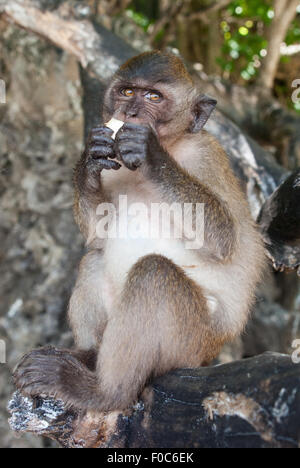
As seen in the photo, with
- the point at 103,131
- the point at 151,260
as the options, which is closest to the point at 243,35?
the point at 103,131

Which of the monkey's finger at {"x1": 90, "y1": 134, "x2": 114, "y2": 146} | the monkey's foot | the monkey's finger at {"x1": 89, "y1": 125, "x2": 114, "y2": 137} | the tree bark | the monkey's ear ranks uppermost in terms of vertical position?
the tree bark

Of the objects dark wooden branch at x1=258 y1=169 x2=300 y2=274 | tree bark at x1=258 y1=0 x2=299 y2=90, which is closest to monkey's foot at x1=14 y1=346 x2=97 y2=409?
dark wooden branch at x1=258 y1=169 x2=300 y2=274

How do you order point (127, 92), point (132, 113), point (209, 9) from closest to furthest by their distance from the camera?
point (132, 113)
point (127, 92)
point (209, 9)

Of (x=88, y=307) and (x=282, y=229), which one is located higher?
(x=282, y=229)

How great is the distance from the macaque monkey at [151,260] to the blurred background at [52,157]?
6.53 ft

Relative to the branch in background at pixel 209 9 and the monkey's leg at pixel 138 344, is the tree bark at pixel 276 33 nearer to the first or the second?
the branch in background at pixel 209 9

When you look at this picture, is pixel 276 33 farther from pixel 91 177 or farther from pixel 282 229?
pixel 91 177

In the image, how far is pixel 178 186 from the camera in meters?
2.91

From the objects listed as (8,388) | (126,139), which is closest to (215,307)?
(126,139)

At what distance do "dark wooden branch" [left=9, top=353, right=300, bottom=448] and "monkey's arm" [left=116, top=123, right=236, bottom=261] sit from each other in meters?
0.78

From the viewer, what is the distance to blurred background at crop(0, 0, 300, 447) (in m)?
6.03

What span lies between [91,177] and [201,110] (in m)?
0.80

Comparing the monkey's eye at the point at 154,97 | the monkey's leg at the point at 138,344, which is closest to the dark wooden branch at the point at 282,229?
the monkey's eye at the point at 154,97

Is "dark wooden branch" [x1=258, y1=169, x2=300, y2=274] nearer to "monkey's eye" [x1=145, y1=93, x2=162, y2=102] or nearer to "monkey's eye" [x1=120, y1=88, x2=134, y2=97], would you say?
"monkey's eye" [x1=145, y1=93, x2=162, y2=102]
